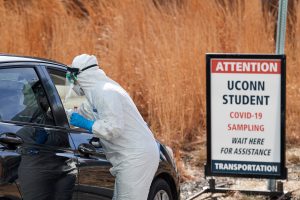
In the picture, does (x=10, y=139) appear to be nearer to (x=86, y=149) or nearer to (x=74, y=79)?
(x=86, y=149)

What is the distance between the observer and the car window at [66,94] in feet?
20.5

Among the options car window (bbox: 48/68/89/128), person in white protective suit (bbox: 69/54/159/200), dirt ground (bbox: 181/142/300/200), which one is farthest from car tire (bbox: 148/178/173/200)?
dirt ground (bbox: 181/142/300/200)

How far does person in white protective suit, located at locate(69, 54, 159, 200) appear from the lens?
584 centimetres

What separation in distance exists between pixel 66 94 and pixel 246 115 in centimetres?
274

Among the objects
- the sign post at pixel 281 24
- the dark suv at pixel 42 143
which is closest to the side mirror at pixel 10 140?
the dark suv at pixel 42 143

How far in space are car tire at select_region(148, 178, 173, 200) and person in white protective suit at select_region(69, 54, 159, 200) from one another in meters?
0.48

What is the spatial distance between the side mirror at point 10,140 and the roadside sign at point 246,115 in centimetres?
379

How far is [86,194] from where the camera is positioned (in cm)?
590

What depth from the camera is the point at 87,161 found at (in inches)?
235

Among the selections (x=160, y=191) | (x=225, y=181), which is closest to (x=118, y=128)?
(x=160, y=191)

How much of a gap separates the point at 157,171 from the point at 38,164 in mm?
1537

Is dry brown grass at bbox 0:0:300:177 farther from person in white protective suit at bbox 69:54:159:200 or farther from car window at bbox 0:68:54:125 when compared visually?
car window at bbox 0:68:54:125

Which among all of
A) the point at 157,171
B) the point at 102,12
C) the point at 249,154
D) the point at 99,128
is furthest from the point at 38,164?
the point at 102,12

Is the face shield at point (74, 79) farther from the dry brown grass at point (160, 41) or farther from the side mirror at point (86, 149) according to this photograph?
the dry brown grass at point (160, 41)
